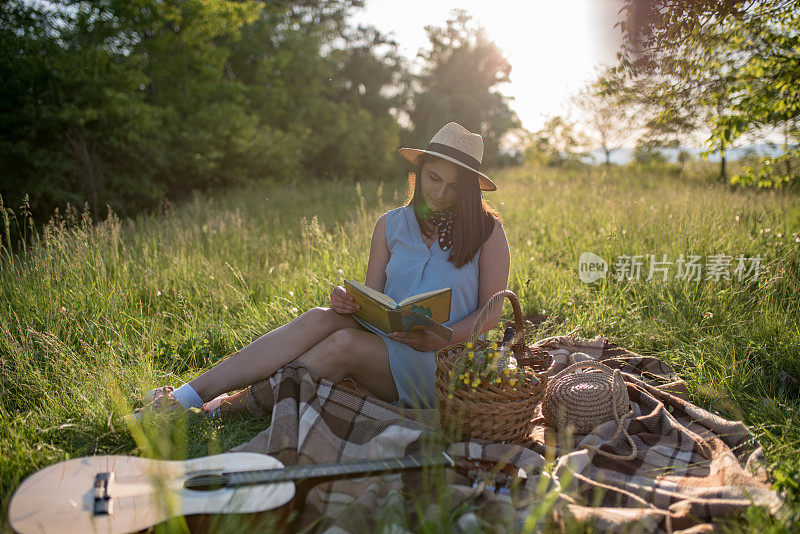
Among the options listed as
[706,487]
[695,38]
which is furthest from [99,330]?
[695,38]

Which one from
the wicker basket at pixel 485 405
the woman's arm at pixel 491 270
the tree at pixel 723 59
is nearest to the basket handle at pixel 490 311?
the wicker basket at pixel 485 405

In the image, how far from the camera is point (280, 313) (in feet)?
12.6

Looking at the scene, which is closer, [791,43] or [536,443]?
[536,443]

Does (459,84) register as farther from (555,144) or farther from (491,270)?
(491,270)

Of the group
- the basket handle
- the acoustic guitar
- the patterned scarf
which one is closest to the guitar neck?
the acoustic guitar

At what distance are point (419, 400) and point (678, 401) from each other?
133cm

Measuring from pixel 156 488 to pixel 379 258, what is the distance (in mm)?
1737

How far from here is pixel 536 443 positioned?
96.3 inches

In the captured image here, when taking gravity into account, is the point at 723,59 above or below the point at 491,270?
above

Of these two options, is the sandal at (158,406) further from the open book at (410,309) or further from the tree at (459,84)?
the tree at (459,84)

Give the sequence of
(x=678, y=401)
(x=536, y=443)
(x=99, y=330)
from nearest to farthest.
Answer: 1. (x=536, y=443)
2. (x=678, y=401)
3. (x=99, y=330)

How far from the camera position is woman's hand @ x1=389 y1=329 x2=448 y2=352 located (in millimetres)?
2477

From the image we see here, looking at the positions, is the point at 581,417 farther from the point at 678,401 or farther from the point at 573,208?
the point at 573,208

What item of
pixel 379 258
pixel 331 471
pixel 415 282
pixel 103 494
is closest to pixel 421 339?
pixel 415 282
